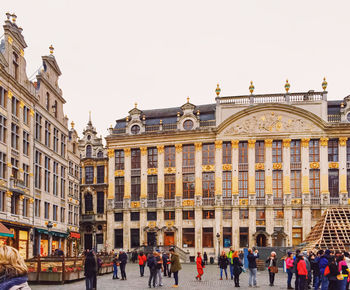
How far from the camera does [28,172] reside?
40938mm

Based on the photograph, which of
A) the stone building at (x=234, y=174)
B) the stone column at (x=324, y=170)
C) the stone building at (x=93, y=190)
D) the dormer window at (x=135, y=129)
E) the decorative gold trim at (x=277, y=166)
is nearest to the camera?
the stone column at (x=324, y=170)

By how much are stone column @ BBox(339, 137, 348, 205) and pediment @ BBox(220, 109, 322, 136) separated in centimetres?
272

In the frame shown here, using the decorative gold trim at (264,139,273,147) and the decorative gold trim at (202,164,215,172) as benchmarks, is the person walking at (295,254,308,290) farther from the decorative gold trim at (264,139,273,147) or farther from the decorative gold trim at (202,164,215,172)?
the decorative gold trim at (202,164,215,172)

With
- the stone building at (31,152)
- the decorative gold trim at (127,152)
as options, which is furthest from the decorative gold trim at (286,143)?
the stone building at (31,152)

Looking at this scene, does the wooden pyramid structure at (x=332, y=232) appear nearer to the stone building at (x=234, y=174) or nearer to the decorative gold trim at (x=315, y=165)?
the stone building at (x=234, y=174)

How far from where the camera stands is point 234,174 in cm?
6181

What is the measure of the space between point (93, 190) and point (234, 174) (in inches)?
729

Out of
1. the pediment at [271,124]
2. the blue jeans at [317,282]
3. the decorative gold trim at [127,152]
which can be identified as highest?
the pediment at [271,124]

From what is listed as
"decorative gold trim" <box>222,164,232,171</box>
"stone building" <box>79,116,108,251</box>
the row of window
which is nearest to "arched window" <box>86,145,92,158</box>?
"stone building" <box>79,116,108,251</box>

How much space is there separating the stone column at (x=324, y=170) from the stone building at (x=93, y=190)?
2528cm

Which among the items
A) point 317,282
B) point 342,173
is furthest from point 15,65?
point 342,173

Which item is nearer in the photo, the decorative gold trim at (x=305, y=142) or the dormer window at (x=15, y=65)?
the dormer window at (x=15, y=65)

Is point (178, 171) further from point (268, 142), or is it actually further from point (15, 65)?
point (15, 65)

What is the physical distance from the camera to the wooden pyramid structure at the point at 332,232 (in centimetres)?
3512
